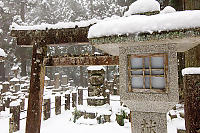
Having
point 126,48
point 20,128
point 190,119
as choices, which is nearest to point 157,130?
point 190,119

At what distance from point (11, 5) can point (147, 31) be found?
21344 mm

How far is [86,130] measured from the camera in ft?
21.4

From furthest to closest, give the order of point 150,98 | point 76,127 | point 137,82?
point 76,127, point 137,82, point 150,98

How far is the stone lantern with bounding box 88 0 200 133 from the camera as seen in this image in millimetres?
2355

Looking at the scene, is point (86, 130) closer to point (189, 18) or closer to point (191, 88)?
point (191, 88)

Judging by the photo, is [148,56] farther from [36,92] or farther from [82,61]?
[36,92]

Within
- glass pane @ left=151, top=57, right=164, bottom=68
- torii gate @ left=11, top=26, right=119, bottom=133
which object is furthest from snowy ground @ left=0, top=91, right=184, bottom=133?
glass pane @ left=151, top=57, right=164, bottom=68

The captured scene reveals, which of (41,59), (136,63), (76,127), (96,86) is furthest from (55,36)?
(76,127)

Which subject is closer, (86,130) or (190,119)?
(190,119)

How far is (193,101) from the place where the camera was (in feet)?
9.43

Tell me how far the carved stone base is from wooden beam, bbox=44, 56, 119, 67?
1.71m

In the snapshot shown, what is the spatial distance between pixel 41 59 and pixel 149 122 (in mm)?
3375

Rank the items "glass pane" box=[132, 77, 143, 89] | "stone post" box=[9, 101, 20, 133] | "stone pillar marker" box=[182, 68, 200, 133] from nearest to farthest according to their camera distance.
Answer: "stone pillar marker" box=[182, 68, 200, 133], "glass pane" box=[132, 77, 143, 89], "stone post" box=[9, 101, 20, 133]

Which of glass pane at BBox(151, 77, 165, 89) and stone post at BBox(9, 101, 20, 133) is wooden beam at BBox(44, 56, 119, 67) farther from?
stone post at BBox(9, 101, 20, 133)
